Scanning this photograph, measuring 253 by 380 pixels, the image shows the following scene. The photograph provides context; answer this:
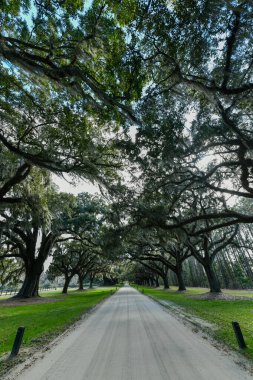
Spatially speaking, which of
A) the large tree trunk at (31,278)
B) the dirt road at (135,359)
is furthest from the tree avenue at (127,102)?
the large tree trunk at (31,278)

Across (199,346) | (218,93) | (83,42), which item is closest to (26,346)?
(199,346)

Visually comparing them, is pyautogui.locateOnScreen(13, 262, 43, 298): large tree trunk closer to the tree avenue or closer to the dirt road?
the tree avenue

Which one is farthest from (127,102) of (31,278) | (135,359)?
(31,278)

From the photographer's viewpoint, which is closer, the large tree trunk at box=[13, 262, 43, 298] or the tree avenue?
the tree avenue

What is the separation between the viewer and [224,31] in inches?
243

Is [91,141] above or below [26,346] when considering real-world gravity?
above

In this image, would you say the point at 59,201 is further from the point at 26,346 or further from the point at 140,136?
the point at 26,346

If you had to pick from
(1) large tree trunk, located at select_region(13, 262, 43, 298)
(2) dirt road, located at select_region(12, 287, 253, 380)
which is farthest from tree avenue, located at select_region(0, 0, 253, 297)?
(1) large tree trunk, located at select_region(13, 262, 43, 298)

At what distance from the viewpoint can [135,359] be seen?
178 inches

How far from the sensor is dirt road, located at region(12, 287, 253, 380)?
12.6ft

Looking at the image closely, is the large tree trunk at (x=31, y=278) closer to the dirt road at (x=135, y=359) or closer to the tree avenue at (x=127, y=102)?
the tree avenue at (x=127, y=102)

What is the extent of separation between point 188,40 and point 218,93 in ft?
6.08

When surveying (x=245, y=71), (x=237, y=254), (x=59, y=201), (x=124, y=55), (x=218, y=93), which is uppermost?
(x=237, y=254)

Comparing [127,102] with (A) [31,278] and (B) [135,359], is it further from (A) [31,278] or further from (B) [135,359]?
(A) [31,278]
